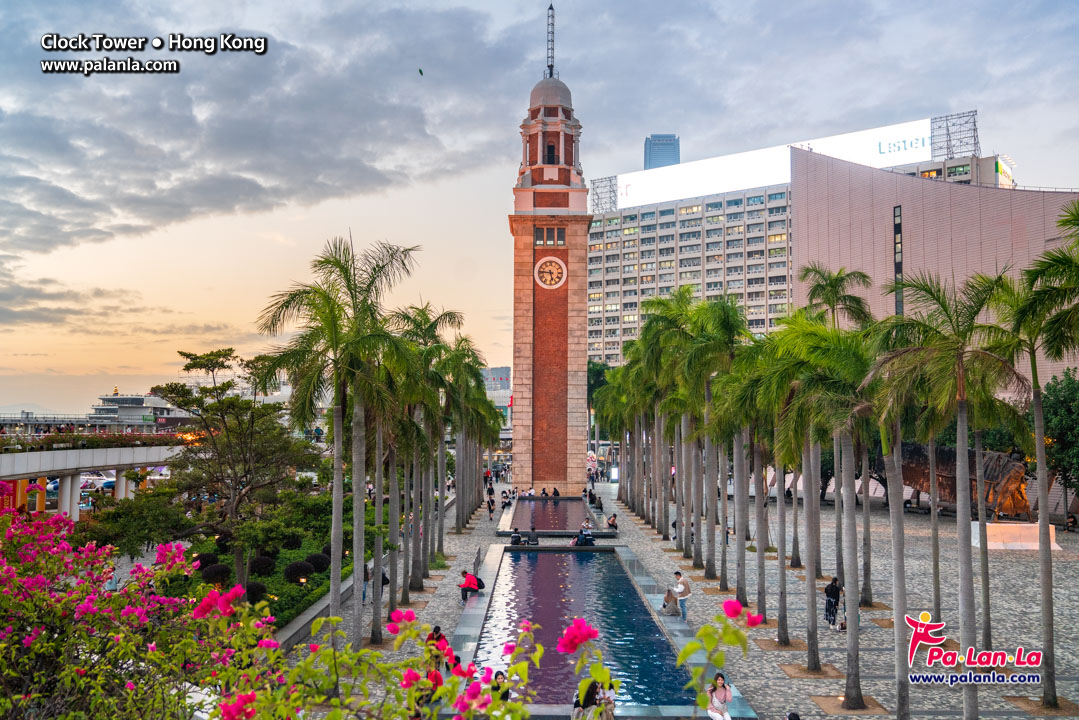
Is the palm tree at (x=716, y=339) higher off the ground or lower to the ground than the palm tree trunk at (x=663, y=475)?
higher

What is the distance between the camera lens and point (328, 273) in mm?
15383

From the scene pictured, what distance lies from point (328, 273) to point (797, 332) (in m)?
8.85

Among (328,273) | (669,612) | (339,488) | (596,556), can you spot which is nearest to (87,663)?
(339,488)

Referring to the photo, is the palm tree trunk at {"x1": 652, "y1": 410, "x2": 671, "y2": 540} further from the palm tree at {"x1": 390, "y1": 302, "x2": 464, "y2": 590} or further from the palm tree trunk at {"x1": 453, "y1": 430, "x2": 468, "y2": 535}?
the palm tree at {"x1": 390, "y1": 302, "x2": 464, "y2": 590}

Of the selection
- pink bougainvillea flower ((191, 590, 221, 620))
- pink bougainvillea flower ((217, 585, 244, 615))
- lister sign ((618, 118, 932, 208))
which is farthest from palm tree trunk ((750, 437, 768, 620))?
lister sign ((618, 118, 932, 208))

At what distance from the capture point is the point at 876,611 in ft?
73.0

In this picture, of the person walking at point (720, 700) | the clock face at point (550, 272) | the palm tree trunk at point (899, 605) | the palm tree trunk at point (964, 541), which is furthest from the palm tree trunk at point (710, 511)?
the clock face at point (550, 272)

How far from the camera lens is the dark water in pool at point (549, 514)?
44406 mm

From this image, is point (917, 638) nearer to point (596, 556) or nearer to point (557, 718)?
point (557, 718)

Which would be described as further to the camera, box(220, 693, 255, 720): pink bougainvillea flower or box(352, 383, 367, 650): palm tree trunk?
box(352, 383, 367, 650): palm tree trunk

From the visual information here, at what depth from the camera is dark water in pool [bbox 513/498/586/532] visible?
146ft

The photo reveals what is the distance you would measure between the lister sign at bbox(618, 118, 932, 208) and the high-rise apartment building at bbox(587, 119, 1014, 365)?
176 millimetres

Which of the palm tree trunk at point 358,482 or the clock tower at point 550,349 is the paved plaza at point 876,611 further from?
the clock tower at point 550,349

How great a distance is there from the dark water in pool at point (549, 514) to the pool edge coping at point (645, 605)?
6.93 meters
